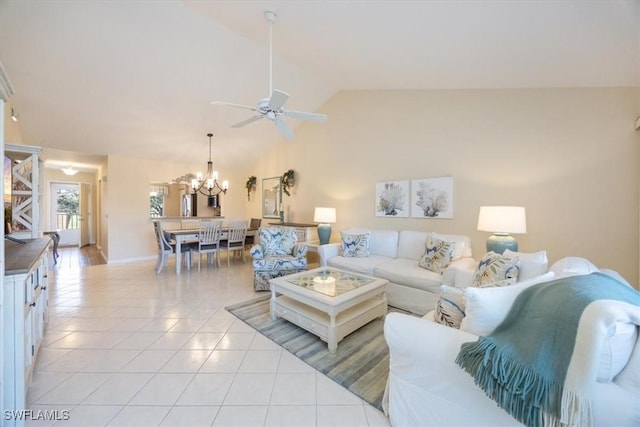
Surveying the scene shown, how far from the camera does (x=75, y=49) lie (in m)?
2.96

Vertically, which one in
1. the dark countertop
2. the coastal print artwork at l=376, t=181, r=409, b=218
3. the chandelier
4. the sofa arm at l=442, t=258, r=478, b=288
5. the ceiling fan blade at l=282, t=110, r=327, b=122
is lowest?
the sofa arm at l=442, t=258, r=478, b=288

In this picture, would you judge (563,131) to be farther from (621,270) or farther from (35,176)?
(35,176)

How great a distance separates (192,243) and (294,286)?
3252mm

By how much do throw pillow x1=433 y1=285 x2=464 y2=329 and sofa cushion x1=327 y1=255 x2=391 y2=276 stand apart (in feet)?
5.93

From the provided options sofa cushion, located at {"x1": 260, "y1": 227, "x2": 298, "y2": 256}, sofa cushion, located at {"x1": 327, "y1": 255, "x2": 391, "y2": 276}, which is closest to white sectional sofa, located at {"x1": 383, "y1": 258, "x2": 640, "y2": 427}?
sofa cushion, located at {"x1": 327, "y1": 255, "x2": 391, "y2": 276}

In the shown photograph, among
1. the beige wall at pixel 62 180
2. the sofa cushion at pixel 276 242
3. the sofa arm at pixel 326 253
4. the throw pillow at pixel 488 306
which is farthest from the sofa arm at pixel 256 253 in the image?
the beige wall at pixel 62 180

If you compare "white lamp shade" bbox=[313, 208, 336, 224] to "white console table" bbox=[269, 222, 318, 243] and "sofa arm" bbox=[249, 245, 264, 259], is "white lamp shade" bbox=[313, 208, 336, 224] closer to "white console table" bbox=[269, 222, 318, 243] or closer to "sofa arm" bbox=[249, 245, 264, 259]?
"white console table" bbox=[269, 222, 318, 243]

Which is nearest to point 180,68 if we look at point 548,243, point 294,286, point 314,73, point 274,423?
point 314,73

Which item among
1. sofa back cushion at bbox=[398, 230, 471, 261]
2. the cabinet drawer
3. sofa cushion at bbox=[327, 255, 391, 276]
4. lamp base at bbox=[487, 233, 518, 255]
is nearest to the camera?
the cabinet drawer

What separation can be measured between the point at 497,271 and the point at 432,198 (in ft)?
6.27

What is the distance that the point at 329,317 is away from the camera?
235 cm

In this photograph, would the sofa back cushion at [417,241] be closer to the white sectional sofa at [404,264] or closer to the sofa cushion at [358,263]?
the white sectional sofa at [404,264]

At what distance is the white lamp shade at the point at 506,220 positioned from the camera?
107 inches

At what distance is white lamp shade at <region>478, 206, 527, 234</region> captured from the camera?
272cm
